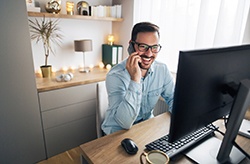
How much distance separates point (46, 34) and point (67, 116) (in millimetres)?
951

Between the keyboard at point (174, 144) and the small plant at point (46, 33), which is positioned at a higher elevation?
the small plant at point (46, 33)

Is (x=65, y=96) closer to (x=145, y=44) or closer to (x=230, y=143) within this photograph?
(x=145, y=44)

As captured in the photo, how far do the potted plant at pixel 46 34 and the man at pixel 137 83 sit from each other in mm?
1134

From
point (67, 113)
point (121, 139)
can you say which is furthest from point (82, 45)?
point (121, 139)

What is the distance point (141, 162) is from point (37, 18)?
6.49 feet

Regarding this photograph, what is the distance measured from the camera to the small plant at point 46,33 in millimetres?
1947

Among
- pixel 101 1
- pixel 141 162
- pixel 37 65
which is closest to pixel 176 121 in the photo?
pixel 141 162

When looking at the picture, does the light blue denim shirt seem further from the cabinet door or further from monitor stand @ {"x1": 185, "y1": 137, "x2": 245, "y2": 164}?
the cabinet door

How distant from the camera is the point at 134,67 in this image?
1.04 m

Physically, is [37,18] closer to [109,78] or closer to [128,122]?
[109,78]

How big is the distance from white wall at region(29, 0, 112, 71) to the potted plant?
0.05 m

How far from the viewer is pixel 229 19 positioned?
58.7 inches

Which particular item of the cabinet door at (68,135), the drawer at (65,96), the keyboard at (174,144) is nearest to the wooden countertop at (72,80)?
the drawer at (65,96)

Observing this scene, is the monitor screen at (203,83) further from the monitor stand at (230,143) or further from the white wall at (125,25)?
the white wall at (125,25)
